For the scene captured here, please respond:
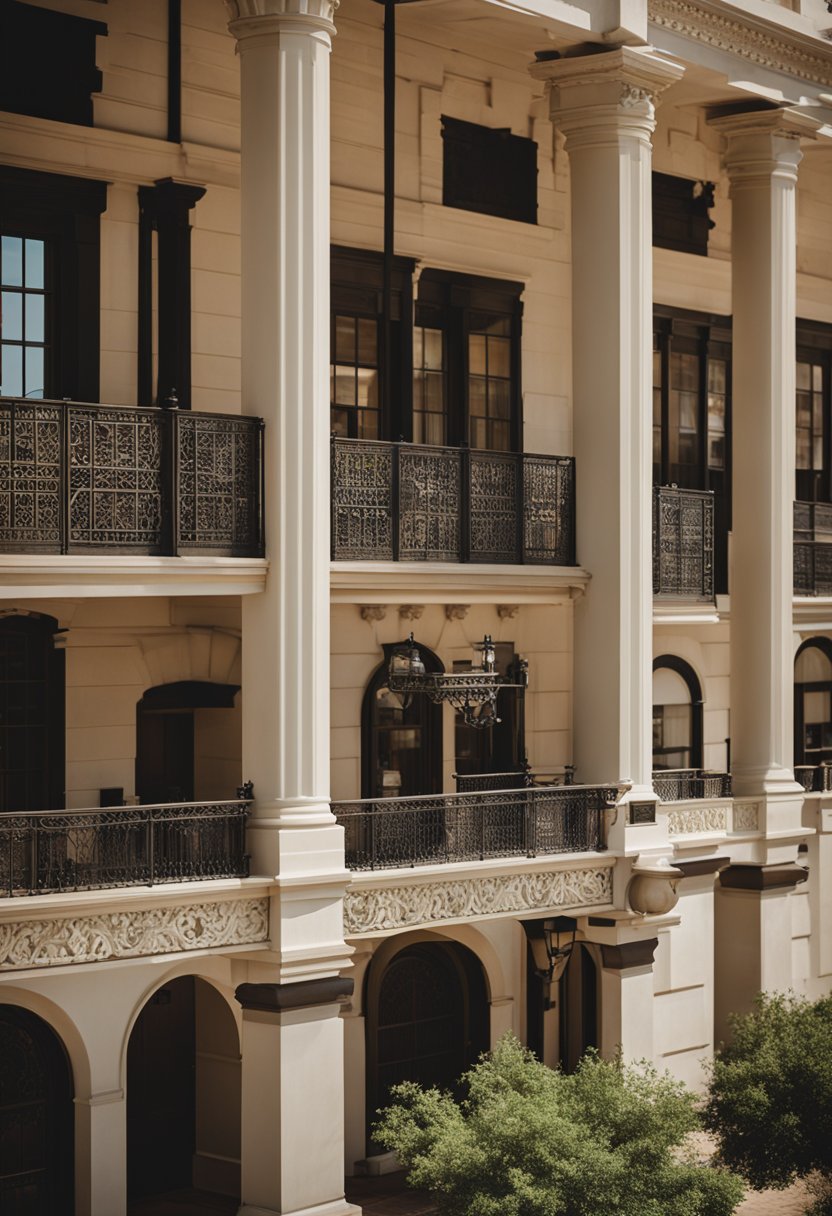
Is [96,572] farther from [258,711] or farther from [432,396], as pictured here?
[432,396]

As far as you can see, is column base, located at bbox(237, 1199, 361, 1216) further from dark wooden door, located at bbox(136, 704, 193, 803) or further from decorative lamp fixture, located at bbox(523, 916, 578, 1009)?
decorative lamp fixture, located at bbox(523, 916, 578, 1009)

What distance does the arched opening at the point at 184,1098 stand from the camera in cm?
1908

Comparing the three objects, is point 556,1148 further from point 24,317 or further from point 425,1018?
point 24,317

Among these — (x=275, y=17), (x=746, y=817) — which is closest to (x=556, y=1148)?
(x=746, y=817)

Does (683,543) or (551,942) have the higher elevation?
(683,543)

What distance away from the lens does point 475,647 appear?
20047mm

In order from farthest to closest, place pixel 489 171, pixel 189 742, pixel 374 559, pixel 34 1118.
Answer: pixel 489 171 < pixel 189 742 < pixel 374 559 < pixel 34 1118

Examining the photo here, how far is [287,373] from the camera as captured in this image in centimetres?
1650

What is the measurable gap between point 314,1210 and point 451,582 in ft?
19.1

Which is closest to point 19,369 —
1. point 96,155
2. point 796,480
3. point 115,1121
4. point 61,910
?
point 96,155

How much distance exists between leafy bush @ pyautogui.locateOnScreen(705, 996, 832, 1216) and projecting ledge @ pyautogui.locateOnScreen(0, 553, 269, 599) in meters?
6.65

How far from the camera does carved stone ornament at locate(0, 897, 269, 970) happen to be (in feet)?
49.1

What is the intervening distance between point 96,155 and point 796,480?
12602 millimetres

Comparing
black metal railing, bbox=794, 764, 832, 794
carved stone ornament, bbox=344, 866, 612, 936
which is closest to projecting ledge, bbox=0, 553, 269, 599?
carved stone ornament, bbox=344, 866, 612, 936
